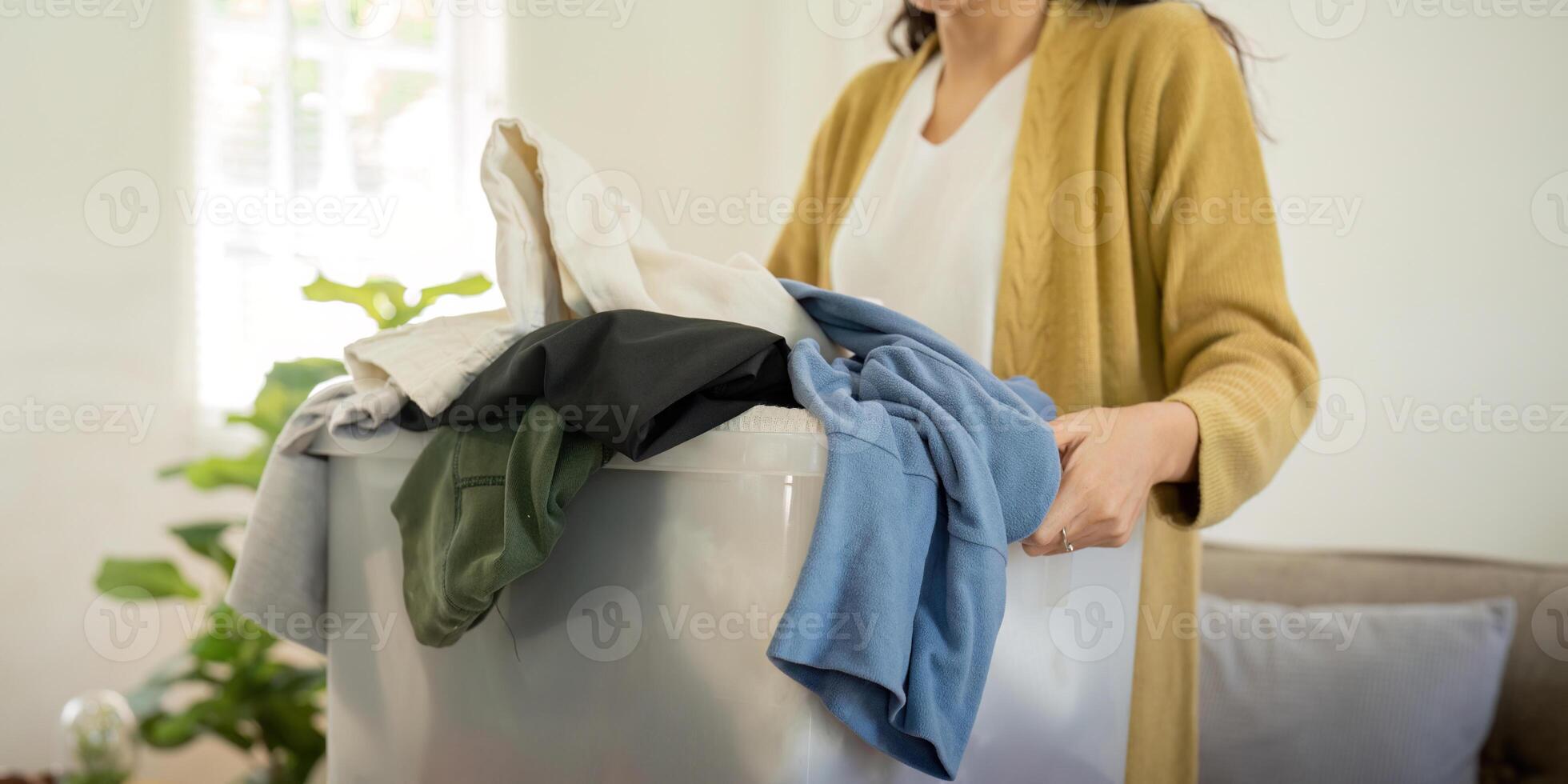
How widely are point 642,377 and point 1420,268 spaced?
1.43 m

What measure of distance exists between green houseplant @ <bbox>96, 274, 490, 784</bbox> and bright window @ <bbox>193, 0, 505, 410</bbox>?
50cm

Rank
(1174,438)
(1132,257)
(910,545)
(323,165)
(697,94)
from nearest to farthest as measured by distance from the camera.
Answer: (910,545) → (1174,438) → (1132,257) → (323,165) → (697,94)

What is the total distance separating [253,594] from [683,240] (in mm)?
1684

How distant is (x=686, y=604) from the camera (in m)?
0.51

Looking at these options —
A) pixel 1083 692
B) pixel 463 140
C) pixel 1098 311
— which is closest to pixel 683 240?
pixel 463 140

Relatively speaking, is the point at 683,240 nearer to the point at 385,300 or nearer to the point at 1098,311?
the point at 385,300

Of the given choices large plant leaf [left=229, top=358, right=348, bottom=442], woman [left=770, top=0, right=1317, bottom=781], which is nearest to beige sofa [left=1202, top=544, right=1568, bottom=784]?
woman [left=770, top=0, right=1317, bottom=781]

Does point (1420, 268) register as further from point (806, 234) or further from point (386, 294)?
point (386, 294)

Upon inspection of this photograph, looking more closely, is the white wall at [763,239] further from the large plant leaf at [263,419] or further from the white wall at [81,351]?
the large plant leaf at [263,419]

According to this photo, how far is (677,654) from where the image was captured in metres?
0.52

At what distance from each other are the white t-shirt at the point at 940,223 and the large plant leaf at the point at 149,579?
128 centimetres

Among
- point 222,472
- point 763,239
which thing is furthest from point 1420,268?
point 222,472

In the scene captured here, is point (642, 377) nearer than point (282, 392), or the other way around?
point (642, 377)

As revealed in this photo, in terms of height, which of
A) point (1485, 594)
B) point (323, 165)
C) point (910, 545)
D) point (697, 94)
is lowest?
point (1485, 594)
